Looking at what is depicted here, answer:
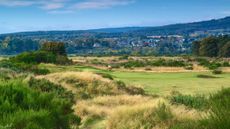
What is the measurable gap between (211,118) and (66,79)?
19110mm

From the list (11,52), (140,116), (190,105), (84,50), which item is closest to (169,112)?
(140,116)

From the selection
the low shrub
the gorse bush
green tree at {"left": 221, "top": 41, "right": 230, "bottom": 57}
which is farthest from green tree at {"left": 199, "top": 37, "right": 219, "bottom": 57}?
the gorse bush

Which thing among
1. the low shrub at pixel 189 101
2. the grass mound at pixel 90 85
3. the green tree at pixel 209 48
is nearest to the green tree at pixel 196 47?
the green tree at pixel 209 48

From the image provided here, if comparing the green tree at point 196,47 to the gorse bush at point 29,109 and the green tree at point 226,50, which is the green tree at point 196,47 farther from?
the gorse bush at point 29,109

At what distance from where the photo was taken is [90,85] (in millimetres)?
26344

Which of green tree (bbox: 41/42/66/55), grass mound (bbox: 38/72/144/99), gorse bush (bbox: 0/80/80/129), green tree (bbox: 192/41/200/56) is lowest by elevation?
green tree (bbox: 192/41/200/56)

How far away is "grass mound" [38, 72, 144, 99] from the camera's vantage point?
2592cm

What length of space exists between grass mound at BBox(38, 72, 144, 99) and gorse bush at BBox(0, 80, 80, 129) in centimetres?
1373

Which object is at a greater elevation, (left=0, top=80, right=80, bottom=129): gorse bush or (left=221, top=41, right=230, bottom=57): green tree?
(left=0, top=80, right=80, bottom=129): gorse bush

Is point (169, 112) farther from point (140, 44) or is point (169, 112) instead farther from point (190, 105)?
point (140, 44)

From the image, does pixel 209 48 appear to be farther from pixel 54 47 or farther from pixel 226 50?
pixel 54 47

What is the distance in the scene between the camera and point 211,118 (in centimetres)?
822

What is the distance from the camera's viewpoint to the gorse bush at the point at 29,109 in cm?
932

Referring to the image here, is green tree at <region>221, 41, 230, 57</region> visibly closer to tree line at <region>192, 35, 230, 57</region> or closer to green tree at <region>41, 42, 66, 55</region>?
tree line at <region>192, 35, 230, 57</region>
